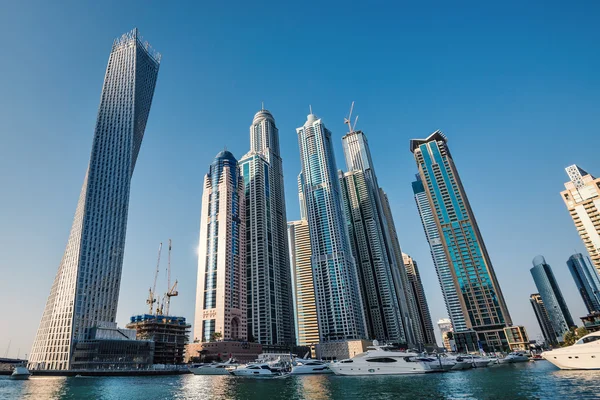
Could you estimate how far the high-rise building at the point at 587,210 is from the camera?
524 feet

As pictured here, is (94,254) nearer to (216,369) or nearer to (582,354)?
(216,369)

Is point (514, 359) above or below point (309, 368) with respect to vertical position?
below

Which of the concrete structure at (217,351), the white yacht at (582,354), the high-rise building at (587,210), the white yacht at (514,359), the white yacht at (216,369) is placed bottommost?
the white yacht at (514,359)

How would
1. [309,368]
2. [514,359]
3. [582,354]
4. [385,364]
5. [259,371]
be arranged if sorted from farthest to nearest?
1. [514,359]
2. [309,368]
3. [259,371]
4. [385,364]
5. [582,354]

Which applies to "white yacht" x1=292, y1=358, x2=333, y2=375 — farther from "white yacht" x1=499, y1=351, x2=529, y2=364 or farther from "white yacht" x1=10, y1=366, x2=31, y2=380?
"white yacht" x1=10, y1=366, x2=31, y2=380

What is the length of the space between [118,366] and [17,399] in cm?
11716

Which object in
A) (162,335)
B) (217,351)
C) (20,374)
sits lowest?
(20,374)

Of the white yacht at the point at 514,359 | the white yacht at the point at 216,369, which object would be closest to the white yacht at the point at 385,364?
the white yacht at the point at 216,369

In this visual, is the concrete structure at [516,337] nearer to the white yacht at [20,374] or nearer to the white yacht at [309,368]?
the white yacht at [309,368]

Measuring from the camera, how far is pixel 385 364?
80.6 meters

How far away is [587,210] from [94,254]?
9825 inches

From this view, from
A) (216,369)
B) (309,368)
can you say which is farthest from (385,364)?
(216,369)

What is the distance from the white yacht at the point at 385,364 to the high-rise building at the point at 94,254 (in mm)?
133608

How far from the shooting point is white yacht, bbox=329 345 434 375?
8038 centimetres
